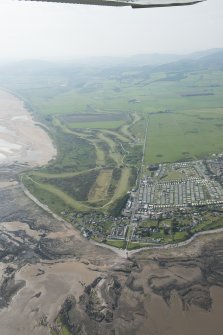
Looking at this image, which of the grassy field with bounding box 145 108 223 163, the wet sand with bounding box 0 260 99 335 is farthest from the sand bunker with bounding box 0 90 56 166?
the wet sand with bounding box 0 260 99 335

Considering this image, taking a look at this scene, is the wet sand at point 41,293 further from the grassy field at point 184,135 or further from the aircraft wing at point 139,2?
the grassy field at point 184,135

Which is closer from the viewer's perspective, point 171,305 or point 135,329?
point 135,329

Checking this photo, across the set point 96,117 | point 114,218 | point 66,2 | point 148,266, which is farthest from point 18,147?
point 66,2

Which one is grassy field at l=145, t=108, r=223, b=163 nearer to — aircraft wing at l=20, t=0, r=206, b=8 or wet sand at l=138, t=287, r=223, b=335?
wet sand at l=138, t=287, r=223, b=335

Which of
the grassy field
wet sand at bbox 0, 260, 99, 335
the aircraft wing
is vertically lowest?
wet sand at bbox 0, 260, 99, 335

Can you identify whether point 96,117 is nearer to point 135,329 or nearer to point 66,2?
point 135,329

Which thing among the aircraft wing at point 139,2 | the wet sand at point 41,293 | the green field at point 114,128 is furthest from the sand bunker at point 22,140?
the aircraft wing at point 139,2

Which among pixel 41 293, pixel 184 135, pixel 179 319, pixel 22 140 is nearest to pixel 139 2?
pixel 179 319

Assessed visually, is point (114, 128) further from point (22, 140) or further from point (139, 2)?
point (139, 2)
